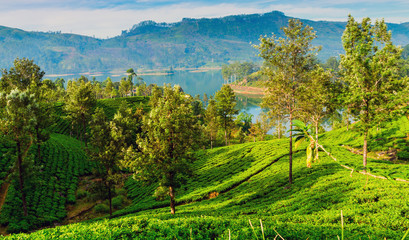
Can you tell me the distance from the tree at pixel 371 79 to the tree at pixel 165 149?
1559 centimetres

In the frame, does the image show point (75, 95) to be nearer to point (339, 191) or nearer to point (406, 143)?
point (339, 191)

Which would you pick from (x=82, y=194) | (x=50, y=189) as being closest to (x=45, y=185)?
(x=50, y=189)

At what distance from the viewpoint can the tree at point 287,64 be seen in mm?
22609

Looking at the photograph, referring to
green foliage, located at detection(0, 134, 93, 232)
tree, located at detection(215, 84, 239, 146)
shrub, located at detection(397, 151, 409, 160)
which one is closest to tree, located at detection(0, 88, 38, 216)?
green foliage, located at detection(0, 134, 93, 232)

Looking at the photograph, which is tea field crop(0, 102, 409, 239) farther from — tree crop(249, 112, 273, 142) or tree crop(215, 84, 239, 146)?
tree crop(249, 112, 273, 142)

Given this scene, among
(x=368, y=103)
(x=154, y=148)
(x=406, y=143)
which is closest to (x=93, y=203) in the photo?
(x=154, y=148)

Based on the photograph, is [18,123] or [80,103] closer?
[18,123]

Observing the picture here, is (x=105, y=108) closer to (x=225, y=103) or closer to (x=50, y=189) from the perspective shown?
(x=225, y=103)

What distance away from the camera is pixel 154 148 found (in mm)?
21250

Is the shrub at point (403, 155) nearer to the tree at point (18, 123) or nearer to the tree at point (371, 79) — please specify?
the tree at point (371, 79)

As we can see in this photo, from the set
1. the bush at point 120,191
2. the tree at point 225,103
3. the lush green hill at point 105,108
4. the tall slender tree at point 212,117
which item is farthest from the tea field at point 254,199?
the lush green hill at point 105,108

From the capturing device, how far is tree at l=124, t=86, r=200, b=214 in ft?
68.6

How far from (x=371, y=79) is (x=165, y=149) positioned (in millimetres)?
20542

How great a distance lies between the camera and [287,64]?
930 inches
